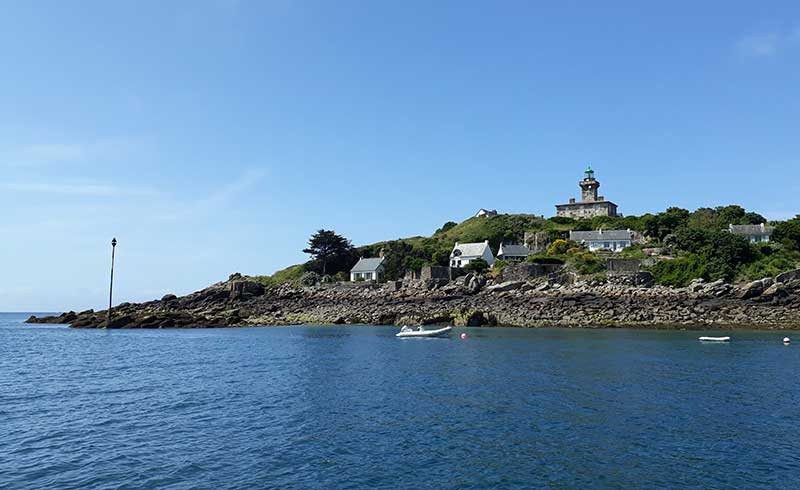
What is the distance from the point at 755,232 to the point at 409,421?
87.8 m

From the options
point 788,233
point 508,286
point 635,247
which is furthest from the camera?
point 635,247

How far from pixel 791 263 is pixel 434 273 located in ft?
166

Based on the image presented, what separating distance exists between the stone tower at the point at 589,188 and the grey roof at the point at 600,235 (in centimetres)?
4324

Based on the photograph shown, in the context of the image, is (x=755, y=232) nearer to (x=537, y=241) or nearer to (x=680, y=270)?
(x=680, y=270)

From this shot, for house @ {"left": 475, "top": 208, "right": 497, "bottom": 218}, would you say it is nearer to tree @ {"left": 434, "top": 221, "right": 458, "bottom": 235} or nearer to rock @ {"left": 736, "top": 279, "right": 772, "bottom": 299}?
tree @ {"left": 434, "top": 221, "right": 458, "bottom": 235}

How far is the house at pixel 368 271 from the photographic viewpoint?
350 feet

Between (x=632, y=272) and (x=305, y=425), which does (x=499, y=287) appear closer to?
(x=632, y=272)

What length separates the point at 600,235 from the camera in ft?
334

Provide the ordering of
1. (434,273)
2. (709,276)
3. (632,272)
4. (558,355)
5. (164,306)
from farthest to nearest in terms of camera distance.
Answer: (164,306) → (434,273) → (632,272) → (709,276) → (558,355)

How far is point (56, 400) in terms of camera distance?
1026 inches

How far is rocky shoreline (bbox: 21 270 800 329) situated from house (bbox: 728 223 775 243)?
25811 mm

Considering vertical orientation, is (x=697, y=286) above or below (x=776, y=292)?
above

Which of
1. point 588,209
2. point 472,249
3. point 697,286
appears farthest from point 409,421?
point 588,209

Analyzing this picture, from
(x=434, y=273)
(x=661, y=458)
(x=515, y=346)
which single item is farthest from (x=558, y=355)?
(x=434, y=273)
